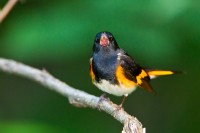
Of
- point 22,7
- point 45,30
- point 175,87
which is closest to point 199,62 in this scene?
point 175,87

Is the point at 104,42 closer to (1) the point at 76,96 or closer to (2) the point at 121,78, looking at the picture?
(2) the point at 121,78

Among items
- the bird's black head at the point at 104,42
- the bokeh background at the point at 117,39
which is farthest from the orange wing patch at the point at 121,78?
the bokeh background at the point at 117,39

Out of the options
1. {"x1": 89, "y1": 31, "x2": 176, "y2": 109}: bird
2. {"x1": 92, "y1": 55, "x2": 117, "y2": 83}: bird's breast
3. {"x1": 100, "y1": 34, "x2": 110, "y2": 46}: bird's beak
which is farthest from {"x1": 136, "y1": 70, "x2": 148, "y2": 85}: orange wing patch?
Result: {"x1": 100, "y1": 34, "x2": 110, "y2": 46}: bird's beak

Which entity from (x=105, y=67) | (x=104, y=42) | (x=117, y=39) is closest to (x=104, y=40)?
(x=104, y=42)

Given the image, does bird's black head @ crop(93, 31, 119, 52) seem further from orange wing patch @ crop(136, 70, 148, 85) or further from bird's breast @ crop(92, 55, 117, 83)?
orange wing patch @ crop(136, 70, 148, 85)

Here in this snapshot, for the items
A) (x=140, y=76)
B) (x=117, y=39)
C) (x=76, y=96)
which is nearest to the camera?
(x=76, y=96)

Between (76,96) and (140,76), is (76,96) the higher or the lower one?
the lower one

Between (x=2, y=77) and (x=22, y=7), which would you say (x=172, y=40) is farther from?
(x=2, y=77)
